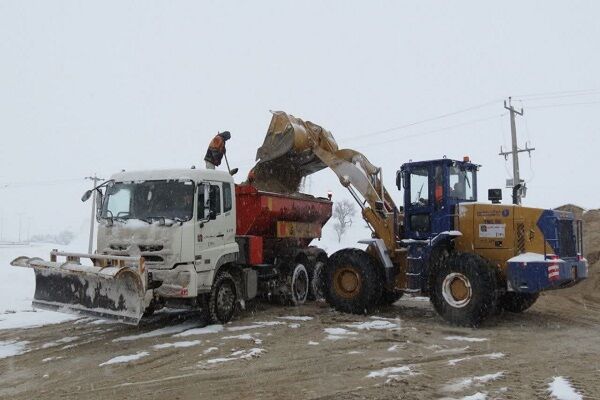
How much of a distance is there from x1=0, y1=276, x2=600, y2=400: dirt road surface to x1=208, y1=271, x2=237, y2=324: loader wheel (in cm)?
24

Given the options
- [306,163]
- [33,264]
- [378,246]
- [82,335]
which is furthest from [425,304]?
[33,264]

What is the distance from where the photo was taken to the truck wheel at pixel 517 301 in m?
11.2

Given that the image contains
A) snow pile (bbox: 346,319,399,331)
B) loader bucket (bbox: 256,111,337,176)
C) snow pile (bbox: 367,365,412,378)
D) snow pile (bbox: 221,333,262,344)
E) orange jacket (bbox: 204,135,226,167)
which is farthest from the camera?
loader bucket (bbox: 256,111,337,176)

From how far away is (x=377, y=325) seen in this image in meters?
10.0

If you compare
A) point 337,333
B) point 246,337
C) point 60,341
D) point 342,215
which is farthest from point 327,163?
point 342,215

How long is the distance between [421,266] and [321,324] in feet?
7.53

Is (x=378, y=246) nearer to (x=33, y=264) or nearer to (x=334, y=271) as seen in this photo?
(x=334, y=271)

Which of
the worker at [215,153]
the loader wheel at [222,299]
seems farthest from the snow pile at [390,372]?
the worker at [215,153]

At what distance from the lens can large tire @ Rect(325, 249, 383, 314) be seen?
36.9 ft

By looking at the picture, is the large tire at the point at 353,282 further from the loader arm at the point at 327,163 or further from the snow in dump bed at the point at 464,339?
the snow in dump bed at the point at 464,339

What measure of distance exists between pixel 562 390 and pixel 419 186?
5.85m

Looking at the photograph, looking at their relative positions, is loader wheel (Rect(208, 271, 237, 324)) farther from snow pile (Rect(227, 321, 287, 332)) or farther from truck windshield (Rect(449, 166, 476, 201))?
truck windshield (Rect(449, 166, 476, 201))

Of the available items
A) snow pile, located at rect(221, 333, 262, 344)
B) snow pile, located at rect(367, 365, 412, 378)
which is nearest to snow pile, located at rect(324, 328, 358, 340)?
snow pile, located at rect(221, 333, 262, 344)

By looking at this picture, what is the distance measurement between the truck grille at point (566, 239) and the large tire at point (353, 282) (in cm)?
356
